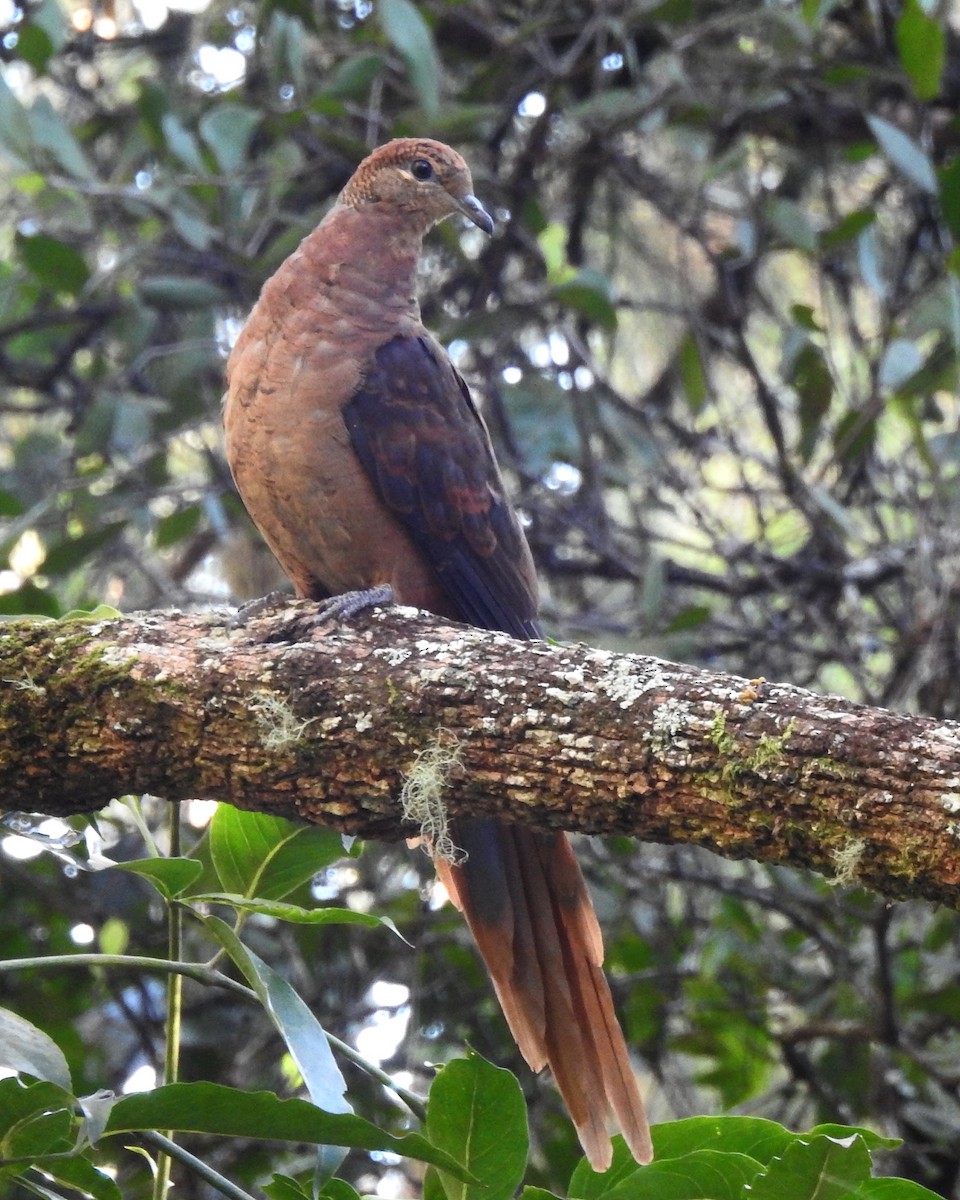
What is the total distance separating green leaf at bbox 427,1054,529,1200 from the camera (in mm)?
1858

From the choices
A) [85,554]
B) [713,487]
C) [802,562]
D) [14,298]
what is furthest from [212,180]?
[802,562]

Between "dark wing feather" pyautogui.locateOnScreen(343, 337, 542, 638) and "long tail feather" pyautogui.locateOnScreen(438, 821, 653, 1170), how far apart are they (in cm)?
60

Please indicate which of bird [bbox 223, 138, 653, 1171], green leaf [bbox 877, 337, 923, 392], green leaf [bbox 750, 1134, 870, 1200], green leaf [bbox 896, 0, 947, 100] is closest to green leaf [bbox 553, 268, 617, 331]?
bird [bbox 223, 138, 653, 1171]

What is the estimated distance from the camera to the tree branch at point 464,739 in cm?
186

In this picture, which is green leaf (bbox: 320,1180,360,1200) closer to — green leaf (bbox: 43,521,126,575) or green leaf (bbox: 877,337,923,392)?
green leaf (bbox: 43,521,126,575)

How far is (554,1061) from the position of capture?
2.79 meters

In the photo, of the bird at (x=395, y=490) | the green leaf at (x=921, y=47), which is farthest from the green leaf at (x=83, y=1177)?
the green leaf at (x=921, y=47)

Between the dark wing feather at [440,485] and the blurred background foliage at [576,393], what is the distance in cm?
93

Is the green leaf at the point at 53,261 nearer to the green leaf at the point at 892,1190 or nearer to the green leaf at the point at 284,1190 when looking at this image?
the green leaf at the point at 284,1190

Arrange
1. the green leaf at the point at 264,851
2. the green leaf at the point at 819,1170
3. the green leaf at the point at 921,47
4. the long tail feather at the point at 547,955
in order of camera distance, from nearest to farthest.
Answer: the green leaf at the point at 819,1170 → the green leaf at the point at 264,851 → the long tail feather at the point at 547,955 → the green leaf at the point at 921,47

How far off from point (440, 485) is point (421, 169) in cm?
102

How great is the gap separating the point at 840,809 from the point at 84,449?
3.20 meters

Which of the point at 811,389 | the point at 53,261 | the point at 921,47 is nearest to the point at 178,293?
the point at 53,261

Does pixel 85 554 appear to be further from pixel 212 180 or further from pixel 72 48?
pixel 72 48
